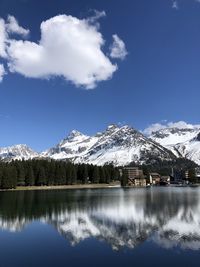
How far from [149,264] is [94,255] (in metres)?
6.35

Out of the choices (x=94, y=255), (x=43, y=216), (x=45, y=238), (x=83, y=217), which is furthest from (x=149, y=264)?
(x=43, y=216)

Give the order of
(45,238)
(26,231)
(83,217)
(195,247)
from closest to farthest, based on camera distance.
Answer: (195,247) < (45,238) < (26,231) < (83,217)

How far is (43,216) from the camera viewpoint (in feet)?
232

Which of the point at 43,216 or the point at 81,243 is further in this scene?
the point at 43,216

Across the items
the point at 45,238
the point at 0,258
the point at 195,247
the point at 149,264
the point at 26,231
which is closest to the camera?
the point at 149,264

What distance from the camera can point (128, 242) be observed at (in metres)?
43.9

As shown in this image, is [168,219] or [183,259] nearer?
[183,259]

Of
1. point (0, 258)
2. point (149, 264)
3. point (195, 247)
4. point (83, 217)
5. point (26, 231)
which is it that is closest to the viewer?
point (149, 264)

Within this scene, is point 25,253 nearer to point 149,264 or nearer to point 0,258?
point 0,258

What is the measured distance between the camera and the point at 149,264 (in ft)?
110

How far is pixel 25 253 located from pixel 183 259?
611 inches

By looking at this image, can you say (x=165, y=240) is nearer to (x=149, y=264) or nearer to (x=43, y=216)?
(x=149, y=264)

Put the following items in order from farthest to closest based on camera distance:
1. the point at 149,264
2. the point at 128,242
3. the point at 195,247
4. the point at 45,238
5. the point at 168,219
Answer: the point at 168,219
the point at 45,238
the point at 128,242
the point at 195,247
the point at 149,264

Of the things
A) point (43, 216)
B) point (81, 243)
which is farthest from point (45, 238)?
point (43, 216)
